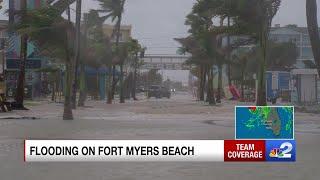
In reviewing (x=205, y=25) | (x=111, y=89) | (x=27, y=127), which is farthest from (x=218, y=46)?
(x=27, y=127)

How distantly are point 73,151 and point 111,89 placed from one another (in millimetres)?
38009

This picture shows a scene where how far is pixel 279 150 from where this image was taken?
954cm

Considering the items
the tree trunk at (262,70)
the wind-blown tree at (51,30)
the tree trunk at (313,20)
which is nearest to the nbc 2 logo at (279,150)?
the tree trunk at (313,20)

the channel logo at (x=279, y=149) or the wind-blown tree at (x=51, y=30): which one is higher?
the wind-blown tree at (x=51, y=30)

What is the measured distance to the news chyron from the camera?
946 cm

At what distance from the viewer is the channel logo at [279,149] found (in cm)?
943

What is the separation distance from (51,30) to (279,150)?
16363 millimetres

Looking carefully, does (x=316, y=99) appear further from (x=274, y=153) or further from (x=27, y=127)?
(x=274, y=153)

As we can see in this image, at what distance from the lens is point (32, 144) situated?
370 inches

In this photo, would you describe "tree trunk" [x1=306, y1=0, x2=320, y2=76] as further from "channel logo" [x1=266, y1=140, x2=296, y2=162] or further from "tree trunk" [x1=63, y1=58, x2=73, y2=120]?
"channel logo" [x1=266, y1=140, x2=296, y2=162]

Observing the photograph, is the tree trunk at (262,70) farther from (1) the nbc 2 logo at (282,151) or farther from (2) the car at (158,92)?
(2) the car at (158,92)

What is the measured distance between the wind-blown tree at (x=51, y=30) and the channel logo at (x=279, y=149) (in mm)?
15879

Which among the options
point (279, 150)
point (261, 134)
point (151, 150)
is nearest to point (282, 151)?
point (279, 150)

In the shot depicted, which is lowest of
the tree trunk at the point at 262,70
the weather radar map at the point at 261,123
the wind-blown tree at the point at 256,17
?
the weather radar map at the point at 261,123
